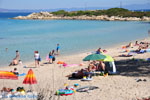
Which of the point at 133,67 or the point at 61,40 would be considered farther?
the point at 61,40

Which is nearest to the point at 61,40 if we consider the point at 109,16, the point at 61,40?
the point at 61,40

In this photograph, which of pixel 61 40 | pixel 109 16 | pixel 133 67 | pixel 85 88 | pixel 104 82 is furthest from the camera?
pixel 109 16

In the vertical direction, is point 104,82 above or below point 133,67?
below

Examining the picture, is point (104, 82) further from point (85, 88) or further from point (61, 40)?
point (61, 40)

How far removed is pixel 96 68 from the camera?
13.4 metres

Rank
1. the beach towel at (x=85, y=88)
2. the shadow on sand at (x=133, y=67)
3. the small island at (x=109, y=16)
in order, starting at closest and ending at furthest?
the beach towel at (x=85, y=88)
the shadow on sand at (x=133, y=67)
the small island at (x=109, y=16)

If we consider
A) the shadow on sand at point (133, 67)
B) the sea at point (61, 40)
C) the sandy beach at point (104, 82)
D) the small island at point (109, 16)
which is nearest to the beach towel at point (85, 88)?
the sandy beach at point (104, 82)

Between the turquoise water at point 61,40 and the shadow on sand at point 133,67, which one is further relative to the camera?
the turquoise water at point 61,40

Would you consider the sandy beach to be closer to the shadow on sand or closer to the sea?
the shadow on sand

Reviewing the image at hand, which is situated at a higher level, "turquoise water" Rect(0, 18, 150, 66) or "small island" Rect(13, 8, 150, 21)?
"small island" Rect(13, 8, 150, 21)

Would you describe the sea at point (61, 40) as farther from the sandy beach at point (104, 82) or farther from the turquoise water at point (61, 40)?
the sandy beach at point (104, 82)

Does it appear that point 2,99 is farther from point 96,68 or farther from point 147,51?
point 147,51

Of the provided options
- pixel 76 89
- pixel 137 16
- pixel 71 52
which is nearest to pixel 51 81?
pixel 76 89

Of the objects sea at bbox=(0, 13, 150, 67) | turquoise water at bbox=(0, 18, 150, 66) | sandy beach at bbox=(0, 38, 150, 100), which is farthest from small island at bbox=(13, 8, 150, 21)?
sandy beach at bbox=(0, 38, 150, 100)
